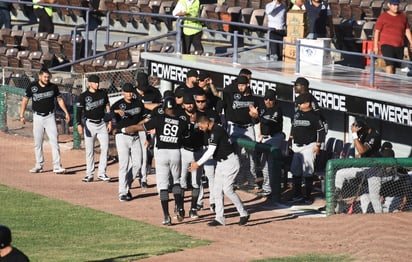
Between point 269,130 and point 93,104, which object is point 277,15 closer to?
point 269,130

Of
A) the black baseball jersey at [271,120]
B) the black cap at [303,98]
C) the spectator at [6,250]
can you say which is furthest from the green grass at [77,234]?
the spectator at [6,250]

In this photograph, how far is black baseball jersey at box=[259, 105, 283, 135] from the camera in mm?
20594

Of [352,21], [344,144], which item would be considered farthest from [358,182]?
[352,21]

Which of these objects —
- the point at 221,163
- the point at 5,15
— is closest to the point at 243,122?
the point at 221,163

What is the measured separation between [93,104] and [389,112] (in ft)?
17.1

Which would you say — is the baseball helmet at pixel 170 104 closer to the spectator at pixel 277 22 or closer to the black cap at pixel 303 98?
the black cap at pixel 303 98

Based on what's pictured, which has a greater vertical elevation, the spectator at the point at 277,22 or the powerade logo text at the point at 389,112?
the spectator at the point at 277,22

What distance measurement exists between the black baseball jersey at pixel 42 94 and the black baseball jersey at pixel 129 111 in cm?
226

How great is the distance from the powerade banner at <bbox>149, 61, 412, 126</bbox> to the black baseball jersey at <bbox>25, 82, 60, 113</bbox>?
2.83m

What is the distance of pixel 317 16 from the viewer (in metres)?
23.7

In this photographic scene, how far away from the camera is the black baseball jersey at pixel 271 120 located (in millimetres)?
20594

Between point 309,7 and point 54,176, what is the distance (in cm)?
583

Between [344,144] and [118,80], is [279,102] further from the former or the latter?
[118,80]

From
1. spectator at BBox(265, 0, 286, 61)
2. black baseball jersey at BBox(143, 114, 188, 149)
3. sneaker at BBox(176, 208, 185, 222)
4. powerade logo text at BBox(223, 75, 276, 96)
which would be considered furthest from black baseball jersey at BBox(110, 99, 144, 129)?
spectator at BBox(265, 0, 286, 61)
